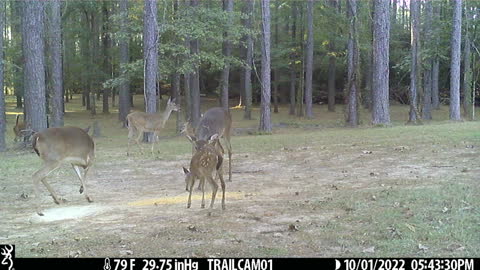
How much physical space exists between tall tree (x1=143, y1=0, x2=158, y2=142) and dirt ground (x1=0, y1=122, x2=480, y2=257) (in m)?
6.02

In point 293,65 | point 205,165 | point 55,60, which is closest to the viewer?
point 205,165

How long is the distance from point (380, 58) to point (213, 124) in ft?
42.7

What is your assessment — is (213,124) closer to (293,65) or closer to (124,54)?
(124,54)

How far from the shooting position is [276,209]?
6594mm

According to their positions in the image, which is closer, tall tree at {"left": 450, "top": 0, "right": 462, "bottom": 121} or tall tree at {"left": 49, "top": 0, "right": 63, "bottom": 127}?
tall tree at {"left": 49, "top": 0, "right": 63, "bottom": 127}

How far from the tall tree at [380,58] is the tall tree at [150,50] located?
321 inches

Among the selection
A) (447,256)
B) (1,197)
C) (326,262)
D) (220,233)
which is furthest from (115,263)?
(1,197)

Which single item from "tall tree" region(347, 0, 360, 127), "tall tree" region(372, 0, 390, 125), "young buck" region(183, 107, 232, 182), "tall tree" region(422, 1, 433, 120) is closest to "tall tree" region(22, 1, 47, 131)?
"young buck" region(183, 107, 232, 182)

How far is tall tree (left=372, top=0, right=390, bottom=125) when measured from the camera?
20031mm

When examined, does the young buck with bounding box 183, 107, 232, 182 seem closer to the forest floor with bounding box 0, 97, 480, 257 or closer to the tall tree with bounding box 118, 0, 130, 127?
the forest floor with bounding box 0, 97, 480, 257

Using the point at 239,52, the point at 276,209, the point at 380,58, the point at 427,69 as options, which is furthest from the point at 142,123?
the point at 239,52

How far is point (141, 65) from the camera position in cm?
2053

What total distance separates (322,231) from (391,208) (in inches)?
50.5

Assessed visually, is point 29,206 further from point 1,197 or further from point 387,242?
point 387,242
